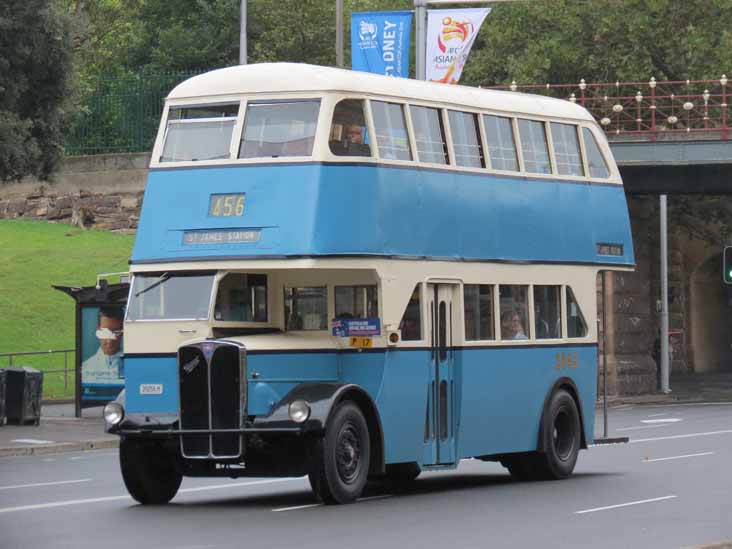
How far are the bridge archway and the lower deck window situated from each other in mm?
51003

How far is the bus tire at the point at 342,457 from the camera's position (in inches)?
696

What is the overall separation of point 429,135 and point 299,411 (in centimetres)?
405

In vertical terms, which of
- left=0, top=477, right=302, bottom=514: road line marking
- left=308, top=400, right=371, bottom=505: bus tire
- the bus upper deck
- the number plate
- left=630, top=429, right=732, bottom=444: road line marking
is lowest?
left=0, top=477, right=302, bottom=514: road line marking

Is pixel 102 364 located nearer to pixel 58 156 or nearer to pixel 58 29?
pixel 58 156

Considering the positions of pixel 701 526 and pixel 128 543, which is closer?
pixel 128 543

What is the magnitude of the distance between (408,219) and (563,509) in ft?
11.7

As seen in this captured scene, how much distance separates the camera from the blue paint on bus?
18297 mm

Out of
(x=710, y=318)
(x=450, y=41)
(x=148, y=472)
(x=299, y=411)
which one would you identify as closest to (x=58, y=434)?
(x=450, y=41)

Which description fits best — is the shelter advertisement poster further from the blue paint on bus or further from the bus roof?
the bus roof

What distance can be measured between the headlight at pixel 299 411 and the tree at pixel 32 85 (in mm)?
17161

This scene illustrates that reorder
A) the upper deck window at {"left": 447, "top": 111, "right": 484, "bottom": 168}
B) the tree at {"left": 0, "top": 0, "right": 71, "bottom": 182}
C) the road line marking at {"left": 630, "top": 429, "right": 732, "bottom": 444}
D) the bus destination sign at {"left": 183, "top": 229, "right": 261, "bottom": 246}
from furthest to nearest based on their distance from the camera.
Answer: the tree at {"left": 0, "top": 0, "right": 71, "bottom": 182}, the road line marking at {"left": 630, "top": 429, "right": 732, "bottom": 444}, the upper deck window at {"left": 447, "top": 111, "right": 484, "bottom": 168}, the bus destination sign at {"left": 183, "top": 229, "right": 261, "bottom": 246}

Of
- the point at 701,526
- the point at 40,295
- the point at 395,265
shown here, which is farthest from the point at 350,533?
the point at 40,295

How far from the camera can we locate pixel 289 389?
18.1m

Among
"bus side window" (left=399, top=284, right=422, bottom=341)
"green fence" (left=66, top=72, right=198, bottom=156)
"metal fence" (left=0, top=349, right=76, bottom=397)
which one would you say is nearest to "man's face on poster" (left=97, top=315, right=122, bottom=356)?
"metal fence" (left=0, top=349, right=76, bottom=397)
